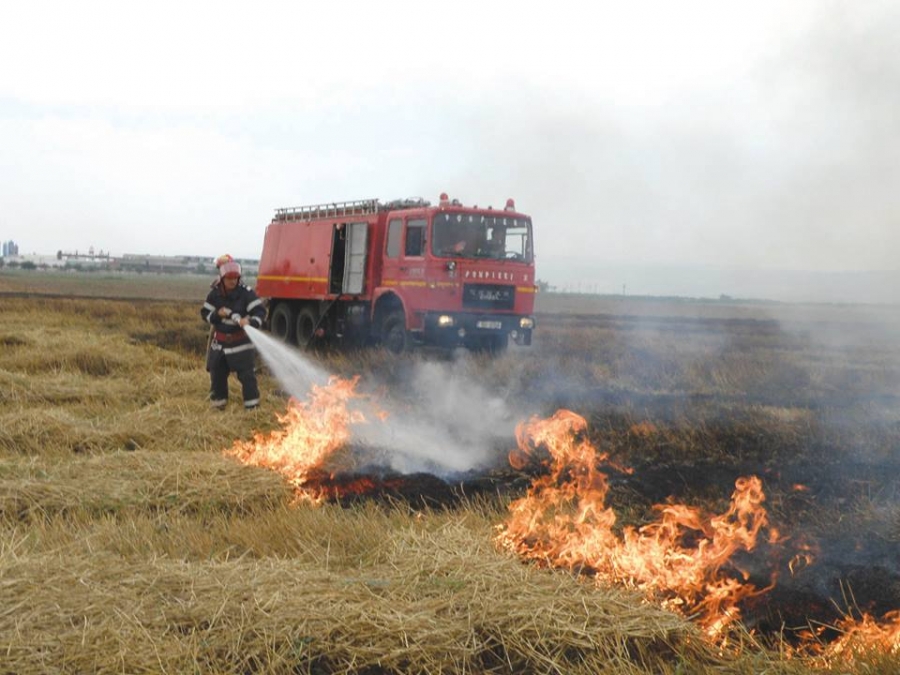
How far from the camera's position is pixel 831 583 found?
175 inches

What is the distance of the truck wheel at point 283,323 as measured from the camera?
18469 millimetres

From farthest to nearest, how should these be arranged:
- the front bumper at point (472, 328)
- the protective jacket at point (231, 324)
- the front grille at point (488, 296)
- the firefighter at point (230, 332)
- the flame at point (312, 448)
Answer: the front grille at point (488, 296) < the front bumper at point (472, 328) < the protective jacket at point (231, 324) < the firefighter at point (230, 332) < the flame at point (312, 448)

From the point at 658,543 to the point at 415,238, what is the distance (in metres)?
10.5

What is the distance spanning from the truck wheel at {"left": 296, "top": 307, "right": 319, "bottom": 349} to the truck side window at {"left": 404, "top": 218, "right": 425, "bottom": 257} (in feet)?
11.2

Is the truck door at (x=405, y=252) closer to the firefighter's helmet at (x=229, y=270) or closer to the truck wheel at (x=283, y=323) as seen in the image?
the truck wheel at (x=283, y=323)

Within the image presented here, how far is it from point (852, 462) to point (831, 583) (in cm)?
329

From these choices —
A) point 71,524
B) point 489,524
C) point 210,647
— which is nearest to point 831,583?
point 489,524

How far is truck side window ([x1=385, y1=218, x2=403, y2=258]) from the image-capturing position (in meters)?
15.0

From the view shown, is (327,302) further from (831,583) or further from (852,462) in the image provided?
(831,583)

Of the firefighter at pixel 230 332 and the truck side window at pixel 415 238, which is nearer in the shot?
the firefighter at pixel 230 332

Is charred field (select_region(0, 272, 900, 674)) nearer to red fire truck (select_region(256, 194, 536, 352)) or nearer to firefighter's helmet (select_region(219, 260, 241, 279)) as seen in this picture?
firefighter's helmet (select_region(219, 260, 241, 279))

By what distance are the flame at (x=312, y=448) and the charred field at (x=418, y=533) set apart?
0.30ft

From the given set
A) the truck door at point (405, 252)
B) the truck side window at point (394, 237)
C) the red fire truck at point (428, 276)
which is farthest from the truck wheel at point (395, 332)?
the truck side window at point (394, 237)

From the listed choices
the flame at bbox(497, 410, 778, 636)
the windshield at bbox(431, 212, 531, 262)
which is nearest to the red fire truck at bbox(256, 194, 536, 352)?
the windshield at bbox(431, 212, 531, 262)
